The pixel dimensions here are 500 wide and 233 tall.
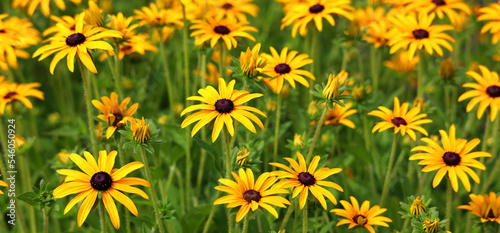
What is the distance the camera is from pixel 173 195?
3.00 m

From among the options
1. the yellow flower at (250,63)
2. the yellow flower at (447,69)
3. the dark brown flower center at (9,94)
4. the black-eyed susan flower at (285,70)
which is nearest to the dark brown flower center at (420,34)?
the yellow flower at (447,69)

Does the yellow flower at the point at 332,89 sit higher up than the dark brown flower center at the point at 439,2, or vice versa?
the dark brown flower center at the point at 439,2

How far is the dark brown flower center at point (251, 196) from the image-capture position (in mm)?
1814

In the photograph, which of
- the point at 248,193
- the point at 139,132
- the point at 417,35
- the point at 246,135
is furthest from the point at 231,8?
the point at 248,193

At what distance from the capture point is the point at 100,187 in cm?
176

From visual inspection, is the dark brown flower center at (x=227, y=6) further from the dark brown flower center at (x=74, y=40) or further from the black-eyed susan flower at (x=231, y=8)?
the dark brown flower center at (x=74, y=40)

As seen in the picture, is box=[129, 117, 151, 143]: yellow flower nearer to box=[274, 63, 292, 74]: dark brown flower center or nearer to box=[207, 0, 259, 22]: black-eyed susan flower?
box=[274, 63, 292, 74]: dark brown flower center

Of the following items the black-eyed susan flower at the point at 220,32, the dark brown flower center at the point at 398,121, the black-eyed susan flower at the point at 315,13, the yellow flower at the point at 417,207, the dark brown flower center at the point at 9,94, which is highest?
the black-eyed susan flower at the point at 315,13

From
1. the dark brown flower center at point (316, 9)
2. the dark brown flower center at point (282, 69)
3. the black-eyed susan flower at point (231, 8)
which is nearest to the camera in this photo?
the dark brown flower center at point (282, 69)

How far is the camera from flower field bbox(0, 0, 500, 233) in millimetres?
1928

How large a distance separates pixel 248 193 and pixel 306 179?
227 millimetres

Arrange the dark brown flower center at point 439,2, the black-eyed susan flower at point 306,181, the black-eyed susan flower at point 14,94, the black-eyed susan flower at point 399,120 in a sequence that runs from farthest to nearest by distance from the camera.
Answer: the dark brown flower center at point 439,2, the black-eyed susan flower at point 14,94, the black-eyed susan flower at point 399,120, the black-eyed susan flower at point 306,181

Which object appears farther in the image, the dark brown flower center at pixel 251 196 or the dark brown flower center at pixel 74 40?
the dark brown flower center at pixel 74 40

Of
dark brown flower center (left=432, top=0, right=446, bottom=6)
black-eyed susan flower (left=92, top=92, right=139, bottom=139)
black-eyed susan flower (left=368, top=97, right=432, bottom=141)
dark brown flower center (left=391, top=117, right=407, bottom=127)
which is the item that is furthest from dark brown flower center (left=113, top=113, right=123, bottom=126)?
dark brown flower center (left=432, top=0, right=446, bottom=6)
